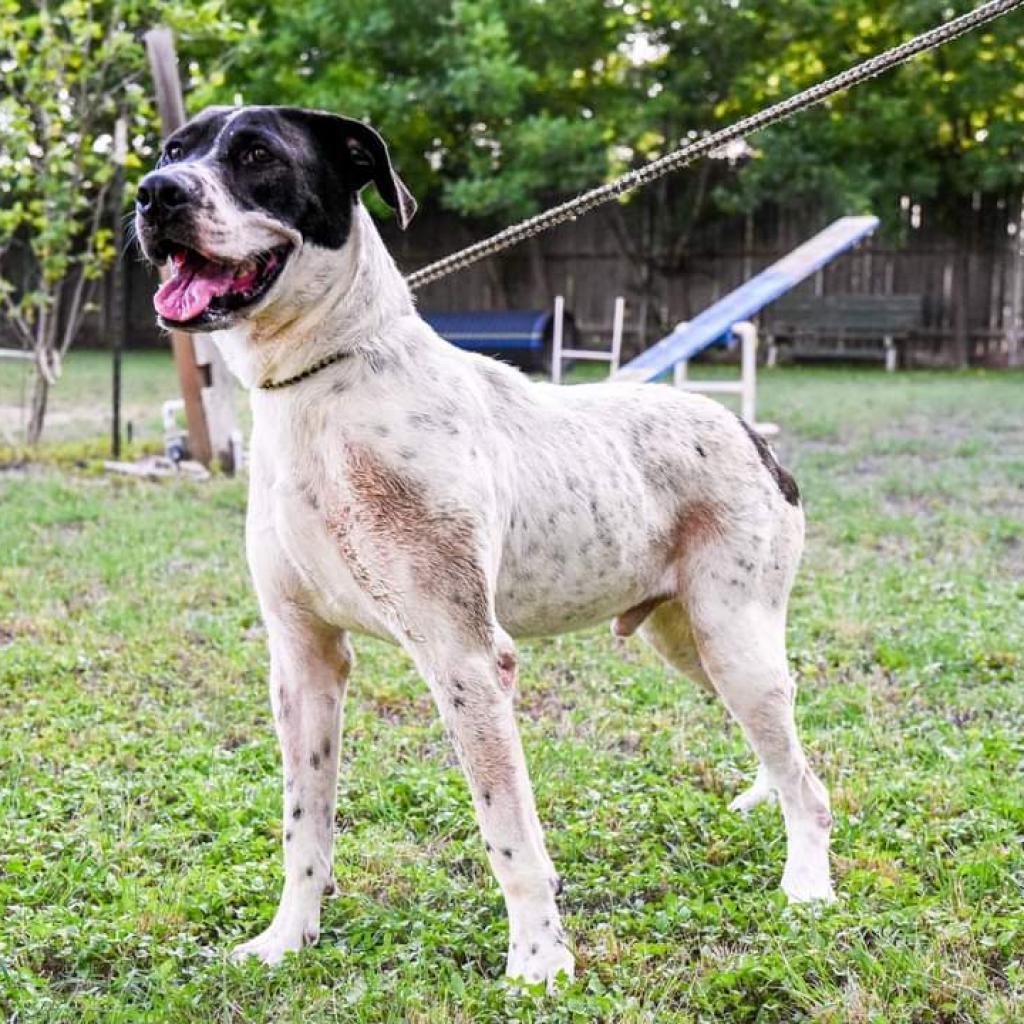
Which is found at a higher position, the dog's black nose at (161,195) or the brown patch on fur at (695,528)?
the dog's black nose at (161,195)

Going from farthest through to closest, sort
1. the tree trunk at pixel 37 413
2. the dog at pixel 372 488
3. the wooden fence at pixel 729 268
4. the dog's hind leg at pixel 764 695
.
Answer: the wooden fence at pixel 729 268 < the tree trunk at pixel 37 413 < the dog's hind leg at pixel 764 695 < the dog at pixel 372 488

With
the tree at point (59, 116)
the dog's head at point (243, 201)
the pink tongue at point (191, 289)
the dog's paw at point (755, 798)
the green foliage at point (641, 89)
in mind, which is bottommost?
the dog's paw at point (755, 798)

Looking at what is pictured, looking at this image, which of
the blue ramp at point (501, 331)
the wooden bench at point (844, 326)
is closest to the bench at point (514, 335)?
the blue ramp at point (501, 331)

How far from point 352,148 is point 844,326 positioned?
19.3m

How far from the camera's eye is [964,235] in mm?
20922

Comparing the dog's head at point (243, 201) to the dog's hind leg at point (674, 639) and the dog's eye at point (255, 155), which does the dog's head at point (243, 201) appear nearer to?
the dog's eye at point (255, 155)

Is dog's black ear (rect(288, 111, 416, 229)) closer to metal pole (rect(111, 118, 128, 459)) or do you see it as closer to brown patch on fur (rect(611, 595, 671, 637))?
brown patch on fur (rect(611, 595, 671, 637))

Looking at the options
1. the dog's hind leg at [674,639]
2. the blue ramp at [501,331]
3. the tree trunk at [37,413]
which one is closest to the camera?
the dog's hind leg at [674,639]

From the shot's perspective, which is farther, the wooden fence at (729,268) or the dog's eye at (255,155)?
the wooden fence at (729,268)

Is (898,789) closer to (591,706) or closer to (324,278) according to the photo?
(591,706)

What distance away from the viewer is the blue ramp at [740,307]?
1077 centimetres

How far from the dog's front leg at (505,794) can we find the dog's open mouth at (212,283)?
75 cm

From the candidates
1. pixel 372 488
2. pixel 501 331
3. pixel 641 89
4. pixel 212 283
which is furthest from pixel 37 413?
pixel 641 89

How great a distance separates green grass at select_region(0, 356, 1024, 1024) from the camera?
2.45 metres
